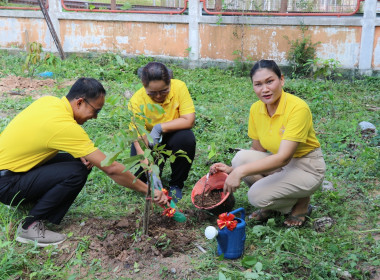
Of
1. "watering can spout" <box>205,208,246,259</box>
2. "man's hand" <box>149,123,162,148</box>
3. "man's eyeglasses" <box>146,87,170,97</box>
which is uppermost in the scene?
"man's eyeglasses" <box>146,87,170,97</box>

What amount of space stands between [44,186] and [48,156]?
22 centimetres

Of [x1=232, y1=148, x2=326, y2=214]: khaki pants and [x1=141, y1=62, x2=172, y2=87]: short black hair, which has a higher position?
[x1=141, y1=62, x2=172, y2=87]: short black hair

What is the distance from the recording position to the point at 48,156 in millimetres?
2877

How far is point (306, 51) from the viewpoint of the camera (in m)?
8.20

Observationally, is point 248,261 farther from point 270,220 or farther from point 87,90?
point 87,90

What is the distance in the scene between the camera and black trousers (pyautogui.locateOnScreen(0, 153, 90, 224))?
278cm

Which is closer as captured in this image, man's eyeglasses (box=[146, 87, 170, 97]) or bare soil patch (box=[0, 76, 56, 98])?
man's eyeglasses (box=[146, 87, 170, 97])

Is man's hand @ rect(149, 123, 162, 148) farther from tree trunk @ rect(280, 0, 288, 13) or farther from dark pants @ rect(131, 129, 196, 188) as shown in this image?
tree trunk @ rect(280, 0, 288, 13)

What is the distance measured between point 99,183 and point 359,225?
2.32 metres

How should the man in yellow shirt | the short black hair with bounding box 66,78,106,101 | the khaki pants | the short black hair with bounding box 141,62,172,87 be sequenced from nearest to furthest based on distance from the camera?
1. the man in yellow shirt
2. the short black hair with bounding box 66,78,106,101
3. the khaki pants
4. the short black hair with bounding box 141,62,172,87

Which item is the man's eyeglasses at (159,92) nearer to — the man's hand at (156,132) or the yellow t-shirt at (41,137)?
the man's hand at (156,132)

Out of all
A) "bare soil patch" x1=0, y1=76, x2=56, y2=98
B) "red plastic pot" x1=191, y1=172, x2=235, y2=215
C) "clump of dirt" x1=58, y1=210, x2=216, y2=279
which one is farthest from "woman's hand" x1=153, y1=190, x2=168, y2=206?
"bare soil patch" x1=0, y1=76, x2=56, y2=98

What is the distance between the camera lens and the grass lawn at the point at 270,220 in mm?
2443

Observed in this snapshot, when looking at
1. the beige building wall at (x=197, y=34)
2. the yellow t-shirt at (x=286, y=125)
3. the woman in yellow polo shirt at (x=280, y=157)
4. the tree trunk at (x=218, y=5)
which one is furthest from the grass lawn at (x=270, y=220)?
the tree trunk at (x=218, y=5)
